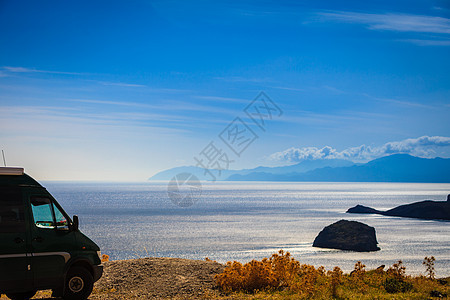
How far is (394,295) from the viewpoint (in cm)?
1370

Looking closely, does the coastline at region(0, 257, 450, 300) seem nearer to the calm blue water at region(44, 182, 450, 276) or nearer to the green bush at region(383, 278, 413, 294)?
the green bush at region(383, 278, 413, 294)

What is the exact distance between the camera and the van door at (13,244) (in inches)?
413

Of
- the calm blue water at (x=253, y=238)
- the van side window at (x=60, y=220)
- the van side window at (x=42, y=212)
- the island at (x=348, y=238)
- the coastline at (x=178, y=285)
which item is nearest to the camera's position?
the van side window at (x=42, y=212)

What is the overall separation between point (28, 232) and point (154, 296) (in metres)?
4.73

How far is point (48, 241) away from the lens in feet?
36.9

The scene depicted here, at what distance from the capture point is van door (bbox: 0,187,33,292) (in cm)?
1050

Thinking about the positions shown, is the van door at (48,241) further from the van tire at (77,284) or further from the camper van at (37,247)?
the van tire at (77,284)

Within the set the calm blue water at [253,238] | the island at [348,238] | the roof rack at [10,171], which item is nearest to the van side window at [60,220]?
the roof rack at [10,171]

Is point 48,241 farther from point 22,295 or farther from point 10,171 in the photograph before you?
point 10,171

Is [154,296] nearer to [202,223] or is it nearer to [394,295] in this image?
[394,295]

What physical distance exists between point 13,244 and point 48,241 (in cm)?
86

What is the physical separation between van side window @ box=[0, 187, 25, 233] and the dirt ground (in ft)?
12.1

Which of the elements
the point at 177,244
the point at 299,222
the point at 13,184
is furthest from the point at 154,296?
the point at 299,222

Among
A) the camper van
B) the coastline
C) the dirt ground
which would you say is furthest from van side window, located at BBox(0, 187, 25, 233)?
the dirt ground
